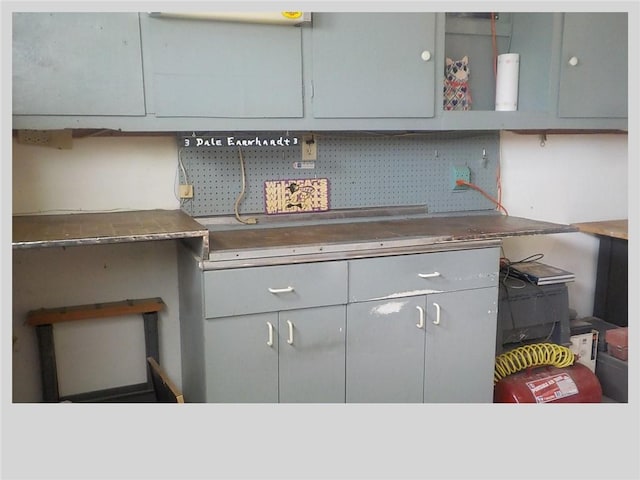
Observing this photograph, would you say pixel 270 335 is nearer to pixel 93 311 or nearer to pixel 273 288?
pixel 273 288

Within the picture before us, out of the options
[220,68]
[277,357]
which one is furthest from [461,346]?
[220,68]

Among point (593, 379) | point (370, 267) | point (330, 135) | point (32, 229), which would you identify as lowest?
point (593, 379)

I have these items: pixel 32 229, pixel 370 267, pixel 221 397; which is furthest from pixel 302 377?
pixel 32 229

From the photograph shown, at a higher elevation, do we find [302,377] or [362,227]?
[362,227]

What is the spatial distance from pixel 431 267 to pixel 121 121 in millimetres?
1245

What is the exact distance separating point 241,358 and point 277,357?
0.13m

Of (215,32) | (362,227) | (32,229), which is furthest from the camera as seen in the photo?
(362,227)

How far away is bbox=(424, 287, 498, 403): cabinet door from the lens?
2178 millimetres

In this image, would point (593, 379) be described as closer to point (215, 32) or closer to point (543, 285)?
point (543, 285)

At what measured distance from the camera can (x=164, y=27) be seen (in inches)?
74.6

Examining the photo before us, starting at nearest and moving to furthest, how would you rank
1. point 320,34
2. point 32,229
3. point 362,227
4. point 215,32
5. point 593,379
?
point 32,229
point 215,32
point 320,34
point 362,227
point 593,379

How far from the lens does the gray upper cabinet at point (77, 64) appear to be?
1778 millimetres

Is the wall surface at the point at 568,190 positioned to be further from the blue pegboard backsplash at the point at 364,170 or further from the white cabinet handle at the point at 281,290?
the white cabinet handle at the point at 281,290

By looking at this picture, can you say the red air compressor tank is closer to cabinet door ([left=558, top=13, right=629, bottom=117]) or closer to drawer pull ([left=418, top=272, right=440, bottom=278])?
drawer pull ([left=418, top=272, right=440, bottom=278])
